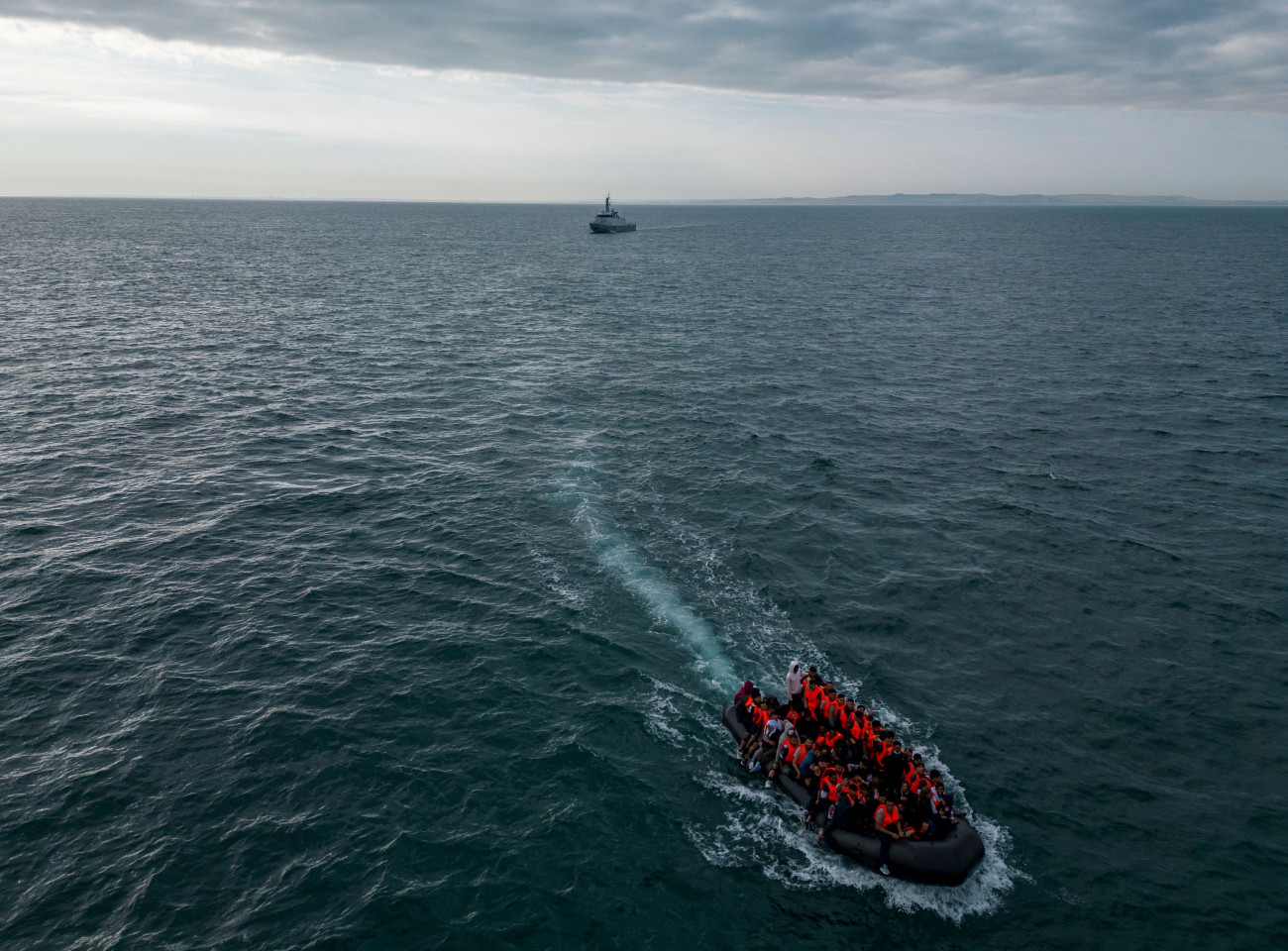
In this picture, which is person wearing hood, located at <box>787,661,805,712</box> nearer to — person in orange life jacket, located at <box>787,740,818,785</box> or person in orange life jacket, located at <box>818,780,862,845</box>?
person in orange life jacket, located at <box>787,740,818,785</box>

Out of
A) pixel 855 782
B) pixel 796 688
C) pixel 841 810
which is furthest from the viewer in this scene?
pixel 796 688

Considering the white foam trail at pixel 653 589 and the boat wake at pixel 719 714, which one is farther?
the white foam trail at pixel 653 589

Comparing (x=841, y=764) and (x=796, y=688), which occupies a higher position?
(x=796, y=688)

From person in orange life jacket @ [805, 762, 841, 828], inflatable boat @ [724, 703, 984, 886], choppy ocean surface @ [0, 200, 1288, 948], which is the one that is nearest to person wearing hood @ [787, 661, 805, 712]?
choppy ocean surface @ [0, 200, 1288, 948]

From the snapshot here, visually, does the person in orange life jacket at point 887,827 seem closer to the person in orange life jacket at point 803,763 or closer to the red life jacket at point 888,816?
the red life jacket at point 888,816

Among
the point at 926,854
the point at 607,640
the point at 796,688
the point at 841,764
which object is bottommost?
the point at 607,640

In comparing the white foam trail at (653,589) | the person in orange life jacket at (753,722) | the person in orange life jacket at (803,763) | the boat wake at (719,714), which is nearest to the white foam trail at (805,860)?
the boat wake at (719,714)

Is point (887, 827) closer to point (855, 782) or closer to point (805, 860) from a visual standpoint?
point (855, 782)

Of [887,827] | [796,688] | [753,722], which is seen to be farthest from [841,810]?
[796,688]
